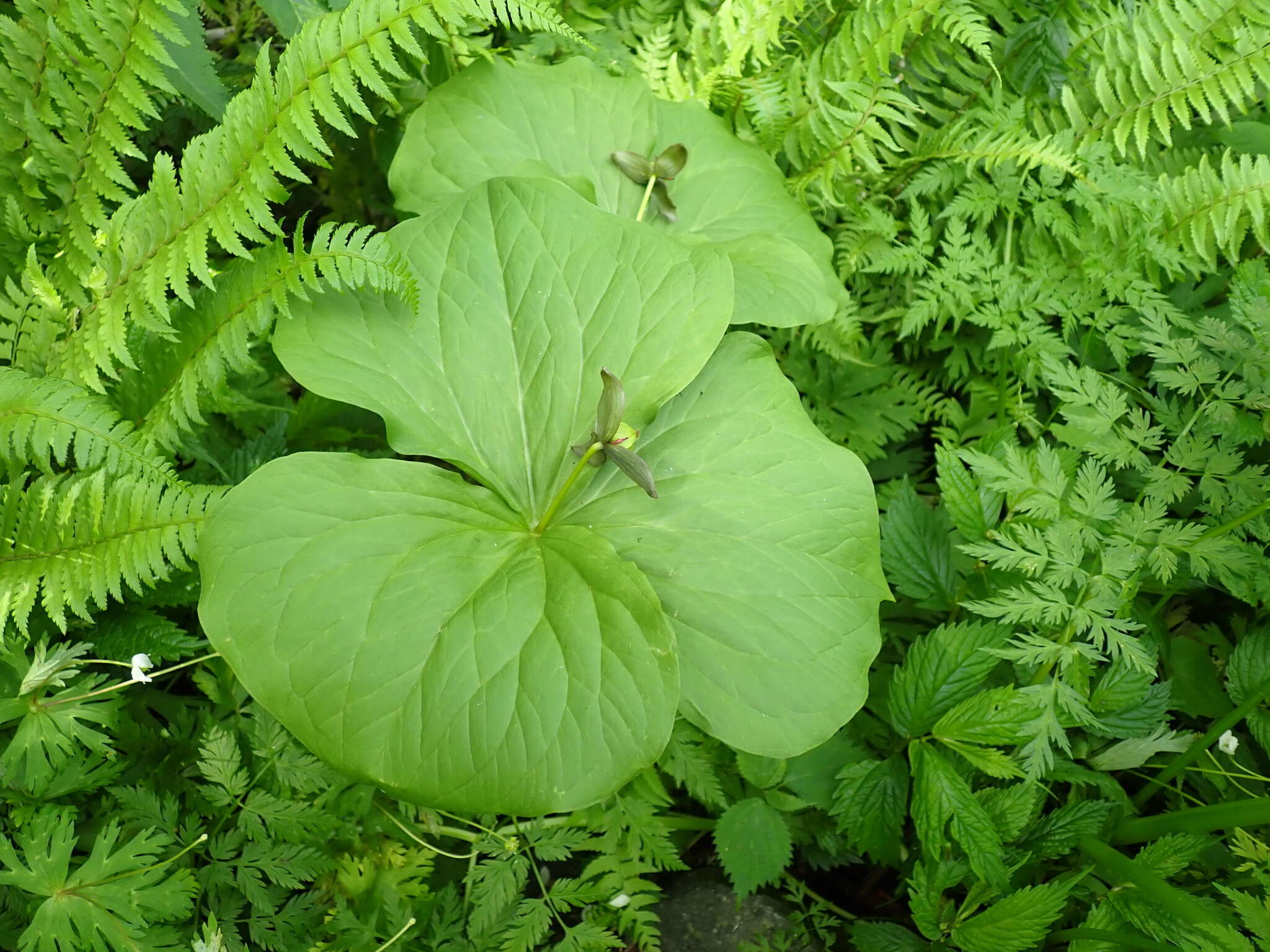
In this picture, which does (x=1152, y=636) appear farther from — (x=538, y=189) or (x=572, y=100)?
(x=572, y=100)

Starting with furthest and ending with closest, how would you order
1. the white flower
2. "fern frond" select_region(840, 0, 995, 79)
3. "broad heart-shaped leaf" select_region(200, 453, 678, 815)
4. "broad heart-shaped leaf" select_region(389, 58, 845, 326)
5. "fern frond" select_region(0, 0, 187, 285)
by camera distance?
"fern frond" select_region(840, 0, 995, 79)
"broad heart-shaped leaf" select_region(389, 58, 845, 326)
"fern frond" select_region(0, 0, 187, 285)
the white flower
"broad heart-shaped leaf" select_region(200, 453, 678, 815)

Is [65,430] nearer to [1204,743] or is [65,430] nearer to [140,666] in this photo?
[140,666]

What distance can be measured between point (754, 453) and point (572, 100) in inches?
39.4

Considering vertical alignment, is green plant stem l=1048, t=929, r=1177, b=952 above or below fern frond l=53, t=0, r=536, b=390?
below

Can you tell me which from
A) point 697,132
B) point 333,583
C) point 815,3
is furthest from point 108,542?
point 815,3

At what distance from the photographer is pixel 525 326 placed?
1.61m

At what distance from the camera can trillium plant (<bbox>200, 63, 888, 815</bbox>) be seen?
1.30 m

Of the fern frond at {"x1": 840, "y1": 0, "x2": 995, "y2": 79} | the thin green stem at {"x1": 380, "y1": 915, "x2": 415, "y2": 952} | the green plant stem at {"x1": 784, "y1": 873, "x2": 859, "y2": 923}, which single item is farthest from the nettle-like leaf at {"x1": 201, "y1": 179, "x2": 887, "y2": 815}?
the fern frond at {"x1": 840, "y1": 0, "x2": 995, "y2": 79}

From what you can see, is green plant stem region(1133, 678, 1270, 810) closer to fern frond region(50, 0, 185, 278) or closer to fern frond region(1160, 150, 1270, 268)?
fern frond region(1160, 150, 1270, 268)

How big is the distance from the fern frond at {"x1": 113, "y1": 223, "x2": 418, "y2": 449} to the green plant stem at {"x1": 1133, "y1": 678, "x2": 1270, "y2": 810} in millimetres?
1878

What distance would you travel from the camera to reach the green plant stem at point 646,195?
1942mm

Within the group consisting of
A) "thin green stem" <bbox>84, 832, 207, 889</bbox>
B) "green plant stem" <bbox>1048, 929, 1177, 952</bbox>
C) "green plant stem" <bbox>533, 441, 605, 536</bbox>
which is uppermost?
"green plant stem" <bbox>533, 441, 605, 536</bbox>

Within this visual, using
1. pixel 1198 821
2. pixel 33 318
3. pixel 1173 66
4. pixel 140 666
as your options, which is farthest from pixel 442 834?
pixel 1173 66

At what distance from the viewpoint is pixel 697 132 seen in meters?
2.08
